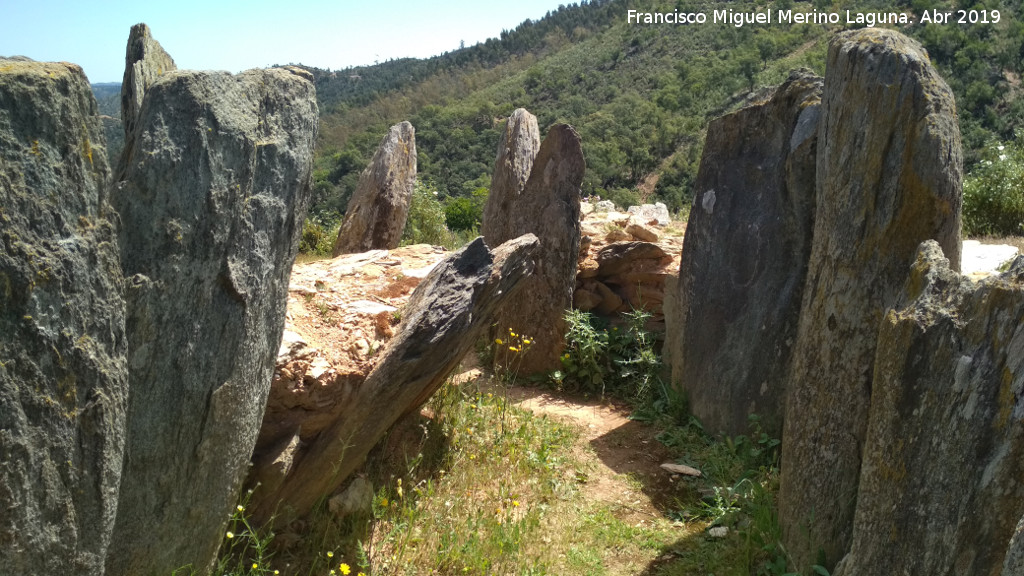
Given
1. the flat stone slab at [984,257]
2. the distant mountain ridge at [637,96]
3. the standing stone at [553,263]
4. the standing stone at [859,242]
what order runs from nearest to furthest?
the standing stone at [859,242] < the standing stone at [553,263] < the flat stone slab at [984,257] < the distant mountain ridge at [637,96]

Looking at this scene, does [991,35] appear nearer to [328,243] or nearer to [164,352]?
[328,243]

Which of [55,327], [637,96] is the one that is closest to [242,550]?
[55,327]

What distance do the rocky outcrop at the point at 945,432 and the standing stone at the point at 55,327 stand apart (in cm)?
264

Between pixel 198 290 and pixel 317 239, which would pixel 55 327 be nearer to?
pixel 198 290

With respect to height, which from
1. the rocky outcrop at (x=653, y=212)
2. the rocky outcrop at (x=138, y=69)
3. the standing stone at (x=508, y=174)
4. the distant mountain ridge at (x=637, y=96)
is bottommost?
the rocky outcrop at (x=653, y=212)

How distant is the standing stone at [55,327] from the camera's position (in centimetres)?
225

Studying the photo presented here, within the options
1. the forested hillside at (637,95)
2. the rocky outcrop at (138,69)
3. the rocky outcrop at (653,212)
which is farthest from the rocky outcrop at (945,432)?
the forested hillside at (637,95)

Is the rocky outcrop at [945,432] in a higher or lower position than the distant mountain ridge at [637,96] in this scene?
lower

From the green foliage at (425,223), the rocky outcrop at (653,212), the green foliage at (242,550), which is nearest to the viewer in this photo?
the green foliage at (242,550)

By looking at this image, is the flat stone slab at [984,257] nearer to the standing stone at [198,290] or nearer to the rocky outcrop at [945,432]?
the rocky outcrop at [945,432]

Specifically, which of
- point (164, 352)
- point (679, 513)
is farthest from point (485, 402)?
point (164, 352)

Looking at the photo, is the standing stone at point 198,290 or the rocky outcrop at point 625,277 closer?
the standing stone at point 198,290

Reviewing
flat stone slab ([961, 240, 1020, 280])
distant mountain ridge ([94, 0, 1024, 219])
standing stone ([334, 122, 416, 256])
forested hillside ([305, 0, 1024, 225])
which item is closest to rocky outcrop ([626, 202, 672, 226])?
standing stone ([334, 122, 416, 256])

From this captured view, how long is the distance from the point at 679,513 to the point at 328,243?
23.0 ft
